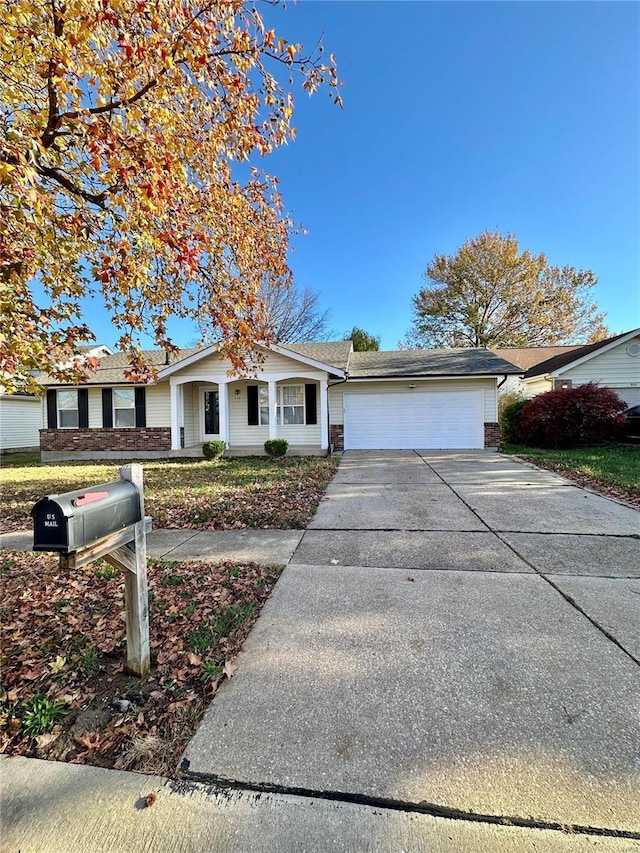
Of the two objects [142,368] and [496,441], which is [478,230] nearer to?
[496,441]

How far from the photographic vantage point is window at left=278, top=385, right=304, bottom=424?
14.7m

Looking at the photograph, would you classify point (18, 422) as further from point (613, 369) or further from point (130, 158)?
point (613, 369)

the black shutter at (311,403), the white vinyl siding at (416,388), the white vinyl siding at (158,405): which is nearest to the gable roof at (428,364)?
the white vinyl siding at (416,388)

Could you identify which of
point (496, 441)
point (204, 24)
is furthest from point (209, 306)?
point (496, 441)

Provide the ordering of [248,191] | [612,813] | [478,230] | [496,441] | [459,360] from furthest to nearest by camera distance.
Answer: [478,230], [459,360], [496,441], [248,191], [612,813]

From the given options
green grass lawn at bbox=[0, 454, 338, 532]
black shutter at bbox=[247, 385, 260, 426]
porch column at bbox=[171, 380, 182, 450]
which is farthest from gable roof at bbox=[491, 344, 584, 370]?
porch column at bbox=[171, 380, 182, 450]

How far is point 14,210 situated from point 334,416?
1175cm

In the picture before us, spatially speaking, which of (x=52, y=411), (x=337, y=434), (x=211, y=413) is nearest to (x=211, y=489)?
(x=337, y=434)

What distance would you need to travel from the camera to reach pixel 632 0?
6000mm

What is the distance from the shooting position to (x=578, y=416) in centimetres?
1295

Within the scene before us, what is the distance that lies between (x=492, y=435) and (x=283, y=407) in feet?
26.0

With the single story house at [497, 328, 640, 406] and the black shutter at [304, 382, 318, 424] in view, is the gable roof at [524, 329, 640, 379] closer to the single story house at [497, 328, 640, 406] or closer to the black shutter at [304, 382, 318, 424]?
the single story house at [497, 328, 640, 406]

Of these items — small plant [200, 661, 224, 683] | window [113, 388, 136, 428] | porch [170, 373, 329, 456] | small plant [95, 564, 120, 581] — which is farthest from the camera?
window [113, 388, 136, 428]

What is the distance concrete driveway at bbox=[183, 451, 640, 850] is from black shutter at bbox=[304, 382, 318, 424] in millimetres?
10038
